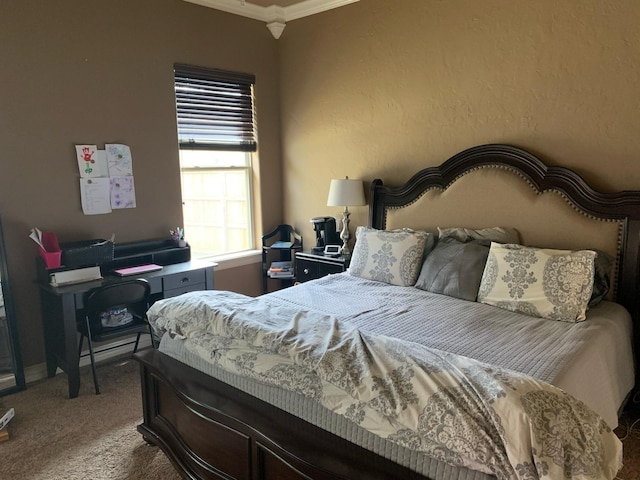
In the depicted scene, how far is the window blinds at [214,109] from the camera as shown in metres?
3.88

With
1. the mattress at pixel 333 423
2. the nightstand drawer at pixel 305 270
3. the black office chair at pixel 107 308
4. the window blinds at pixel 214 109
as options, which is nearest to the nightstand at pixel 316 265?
the nightstand drawer at pixel 305 270

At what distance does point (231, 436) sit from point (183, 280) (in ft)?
6.08

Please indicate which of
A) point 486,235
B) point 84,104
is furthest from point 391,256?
point 84,104

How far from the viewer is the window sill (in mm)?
4190

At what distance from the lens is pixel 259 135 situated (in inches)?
173

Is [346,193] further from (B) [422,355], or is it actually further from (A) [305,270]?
(B) [422,355]

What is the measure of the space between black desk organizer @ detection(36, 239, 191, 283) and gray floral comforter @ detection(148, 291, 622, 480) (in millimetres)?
1681

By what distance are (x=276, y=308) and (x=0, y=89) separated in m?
2.32

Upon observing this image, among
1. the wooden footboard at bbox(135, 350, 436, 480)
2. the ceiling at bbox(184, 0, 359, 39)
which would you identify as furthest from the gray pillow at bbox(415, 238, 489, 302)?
the ceiling at bbox(184, 0, 359, 39)

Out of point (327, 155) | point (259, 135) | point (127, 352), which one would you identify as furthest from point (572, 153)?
point (127, 352)

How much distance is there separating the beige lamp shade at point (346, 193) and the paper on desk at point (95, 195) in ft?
5.52

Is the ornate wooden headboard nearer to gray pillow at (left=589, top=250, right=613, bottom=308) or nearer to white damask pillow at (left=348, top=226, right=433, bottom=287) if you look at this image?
gray pillow at (left=589, top=250, right=613, bottom=308)

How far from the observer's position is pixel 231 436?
1.77m

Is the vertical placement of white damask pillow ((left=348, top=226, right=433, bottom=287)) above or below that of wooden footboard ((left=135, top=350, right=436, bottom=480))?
above
